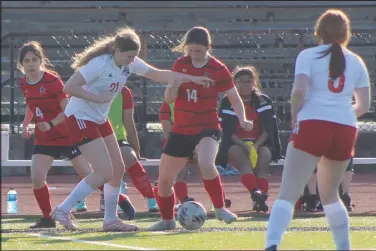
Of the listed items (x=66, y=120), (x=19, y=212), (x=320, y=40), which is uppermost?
(x=320, y=40)

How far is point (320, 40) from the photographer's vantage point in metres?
6.27

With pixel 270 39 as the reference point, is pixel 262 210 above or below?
below

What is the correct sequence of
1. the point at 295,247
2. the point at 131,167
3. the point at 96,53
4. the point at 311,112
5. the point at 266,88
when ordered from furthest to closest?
the point at 266,88
the point at 131,167
the point at 96,53
the point at 295,247
the point at 311,112

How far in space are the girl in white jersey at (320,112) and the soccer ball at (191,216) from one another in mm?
2364

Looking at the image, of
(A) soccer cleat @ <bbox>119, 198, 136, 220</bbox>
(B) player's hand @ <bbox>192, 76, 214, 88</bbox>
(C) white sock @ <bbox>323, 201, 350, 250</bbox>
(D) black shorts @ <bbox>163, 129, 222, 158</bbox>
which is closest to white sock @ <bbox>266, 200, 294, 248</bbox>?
(C) white sock @ <bbox>323, 201, 350, 250</bbox>

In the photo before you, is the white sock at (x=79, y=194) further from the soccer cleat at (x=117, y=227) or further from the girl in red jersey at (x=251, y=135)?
the girl in red jersey at (x=251, y=135)

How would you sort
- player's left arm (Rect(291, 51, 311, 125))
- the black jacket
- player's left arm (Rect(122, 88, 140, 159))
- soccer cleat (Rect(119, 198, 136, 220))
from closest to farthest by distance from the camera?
player's left arm (Rect(291, 51, 311, 125)), soccer cleat (Rect(119, 198, 136, 220)), player's left arm (Rect(122, 88, 140, 159)), the black jacket

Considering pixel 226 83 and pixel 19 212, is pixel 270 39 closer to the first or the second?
pixel 19 212

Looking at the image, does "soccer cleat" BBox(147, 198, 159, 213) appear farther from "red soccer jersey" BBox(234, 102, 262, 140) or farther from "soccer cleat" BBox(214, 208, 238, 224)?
"soccer cleat" BBox(214, 208, 238, 224)

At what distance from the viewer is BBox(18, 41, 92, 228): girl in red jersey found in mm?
9047

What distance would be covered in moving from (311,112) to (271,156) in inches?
211

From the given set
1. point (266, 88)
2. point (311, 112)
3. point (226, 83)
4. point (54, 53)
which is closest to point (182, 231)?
point (226, 83)

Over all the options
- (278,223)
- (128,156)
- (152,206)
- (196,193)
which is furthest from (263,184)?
(278,223)

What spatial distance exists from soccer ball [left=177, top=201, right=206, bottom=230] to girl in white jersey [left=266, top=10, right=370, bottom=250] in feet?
7.76
